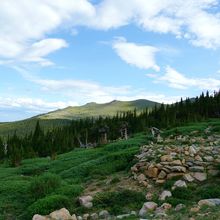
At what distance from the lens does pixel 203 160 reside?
1939 cm

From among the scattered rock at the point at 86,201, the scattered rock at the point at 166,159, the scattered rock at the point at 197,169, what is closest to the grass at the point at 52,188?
the scattered rock at the point at 86,201

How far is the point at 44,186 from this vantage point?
62.6 ft

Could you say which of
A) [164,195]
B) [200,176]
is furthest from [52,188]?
[200,176]

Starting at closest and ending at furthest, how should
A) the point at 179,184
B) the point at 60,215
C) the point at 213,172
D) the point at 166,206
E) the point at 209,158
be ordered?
the point at 166,206 → the point at 60,215 → the point at 179,184 → the point at 213,172 → the point at 209,158

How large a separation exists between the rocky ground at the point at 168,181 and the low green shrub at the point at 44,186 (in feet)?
5.55

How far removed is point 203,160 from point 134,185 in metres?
3.71

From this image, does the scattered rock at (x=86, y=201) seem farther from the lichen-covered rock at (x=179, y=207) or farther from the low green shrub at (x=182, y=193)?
the lichen-covered rock at (x=179, y=207)

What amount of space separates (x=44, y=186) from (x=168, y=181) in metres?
5.89

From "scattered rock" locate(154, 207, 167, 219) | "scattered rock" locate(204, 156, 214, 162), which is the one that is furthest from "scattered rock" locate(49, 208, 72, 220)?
"scattered rock" locate(204, 156, 214, 162)

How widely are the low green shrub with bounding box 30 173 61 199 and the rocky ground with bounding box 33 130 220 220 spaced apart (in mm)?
1692

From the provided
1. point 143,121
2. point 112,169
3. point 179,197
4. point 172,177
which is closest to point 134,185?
point 172,177

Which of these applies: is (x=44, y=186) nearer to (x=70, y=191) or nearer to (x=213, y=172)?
(x=70, y=191)

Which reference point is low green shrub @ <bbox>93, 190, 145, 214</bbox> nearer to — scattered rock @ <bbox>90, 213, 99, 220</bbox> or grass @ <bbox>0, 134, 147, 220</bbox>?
scattered rock @ <bbox>90, 213, 99, 220</bbox>

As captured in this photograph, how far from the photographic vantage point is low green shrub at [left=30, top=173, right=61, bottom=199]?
18859 mm
